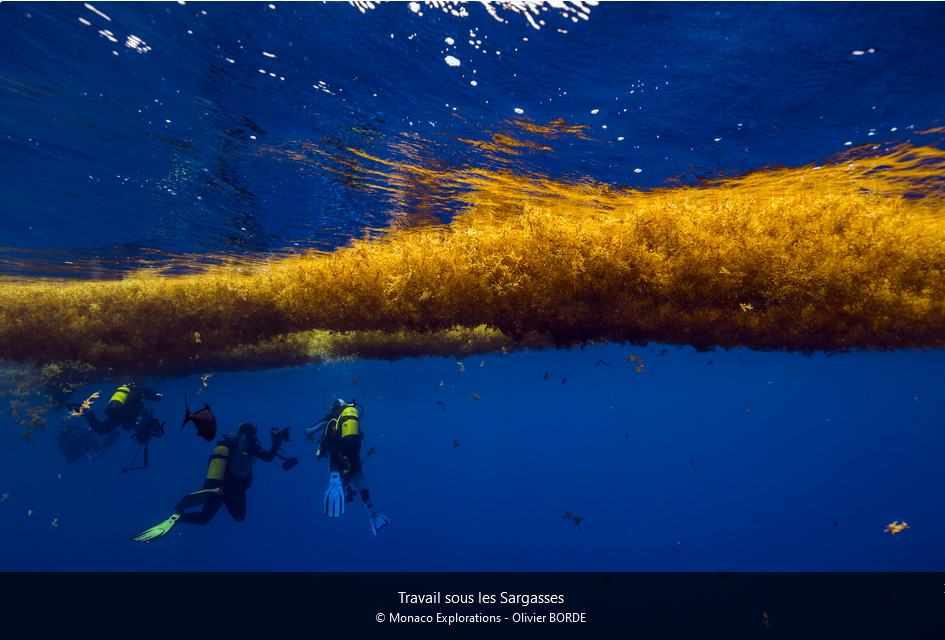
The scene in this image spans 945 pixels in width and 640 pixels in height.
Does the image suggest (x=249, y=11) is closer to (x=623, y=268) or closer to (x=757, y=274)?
→ (x=623, y=268)

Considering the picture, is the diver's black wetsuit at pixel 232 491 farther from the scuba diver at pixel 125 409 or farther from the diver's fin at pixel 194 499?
the scuba diver at pixel 125 409

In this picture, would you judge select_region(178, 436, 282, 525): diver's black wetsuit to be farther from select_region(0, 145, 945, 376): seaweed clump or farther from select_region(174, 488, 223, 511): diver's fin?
select_region(0, 145, 945, 376): seaweed clump

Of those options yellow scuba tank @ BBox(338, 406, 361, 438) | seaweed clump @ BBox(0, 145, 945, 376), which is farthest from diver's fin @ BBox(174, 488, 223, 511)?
yellow scuba tank @ BBox(338, 406, 361, 438)

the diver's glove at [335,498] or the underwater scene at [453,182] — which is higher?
the underwater scene at [453,182]

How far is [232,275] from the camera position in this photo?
40.6 ft

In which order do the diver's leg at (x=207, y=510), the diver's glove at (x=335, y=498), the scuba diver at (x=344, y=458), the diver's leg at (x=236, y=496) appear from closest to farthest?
the diver's glove at (x=335, y=498) < the scuba diver at (x=344, y=458) < the diver's leg at (x=207, y=510) < the diver's leg at (x=236, y=496)

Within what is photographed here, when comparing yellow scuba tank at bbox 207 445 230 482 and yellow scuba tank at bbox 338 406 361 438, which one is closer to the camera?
yellow scuba tank at bbox 338 406 361 438

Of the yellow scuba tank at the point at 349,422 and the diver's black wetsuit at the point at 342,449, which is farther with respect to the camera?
the diver's black wetsuit at the point at 342,449

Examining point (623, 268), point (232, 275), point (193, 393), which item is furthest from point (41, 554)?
point (623, 268)

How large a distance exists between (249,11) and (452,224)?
5097 millimetres

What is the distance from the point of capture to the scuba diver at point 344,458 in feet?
27.1

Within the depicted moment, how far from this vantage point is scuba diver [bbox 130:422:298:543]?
827 cm
